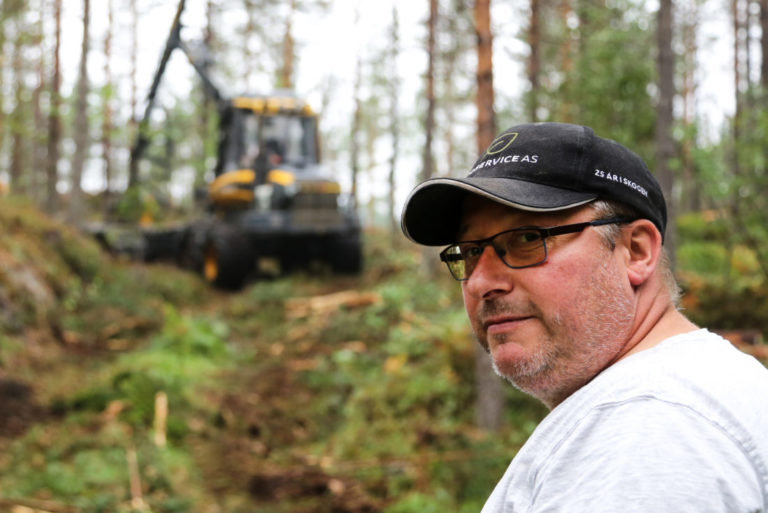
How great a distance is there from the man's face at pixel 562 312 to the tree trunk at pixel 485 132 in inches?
209

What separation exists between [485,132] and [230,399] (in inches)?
170

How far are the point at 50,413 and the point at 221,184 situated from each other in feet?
24.0

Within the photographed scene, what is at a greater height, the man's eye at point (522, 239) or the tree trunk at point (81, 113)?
the tree trunk at point (81, 113)

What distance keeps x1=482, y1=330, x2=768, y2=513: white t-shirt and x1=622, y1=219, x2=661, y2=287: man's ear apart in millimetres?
253

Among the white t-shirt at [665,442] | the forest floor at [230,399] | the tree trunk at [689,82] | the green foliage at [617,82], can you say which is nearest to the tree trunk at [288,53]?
the forest floor at [230,399]

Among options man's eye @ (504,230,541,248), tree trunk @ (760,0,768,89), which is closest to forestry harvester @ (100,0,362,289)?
tree trunk @ (760,0,768,89)

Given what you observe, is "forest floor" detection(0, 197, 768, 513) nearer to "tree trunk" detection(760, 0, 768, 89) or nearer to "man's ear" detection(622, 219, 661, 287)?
"man's ear" detection(622, 219, 661, 287)

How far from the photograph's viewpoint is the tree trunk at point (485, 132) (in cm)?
708

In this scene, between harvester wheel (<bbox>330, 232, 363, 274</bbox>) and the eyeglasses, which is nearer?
the eyeglasses

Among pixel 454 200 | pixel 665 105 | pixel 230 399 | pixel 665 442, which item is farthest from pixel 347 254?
pixel 665 442

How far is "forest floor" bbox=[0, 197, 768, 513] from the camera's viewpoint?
6191mm

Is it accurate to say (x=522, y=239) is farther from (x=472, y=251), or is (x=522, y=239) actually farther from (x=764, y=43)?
(x=764, y=43)

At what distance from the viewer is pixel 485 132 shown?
24.2 feet

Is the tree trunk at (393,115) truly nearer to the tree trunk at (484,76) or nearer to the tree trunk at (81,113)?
the tree trunk at (81,113)
